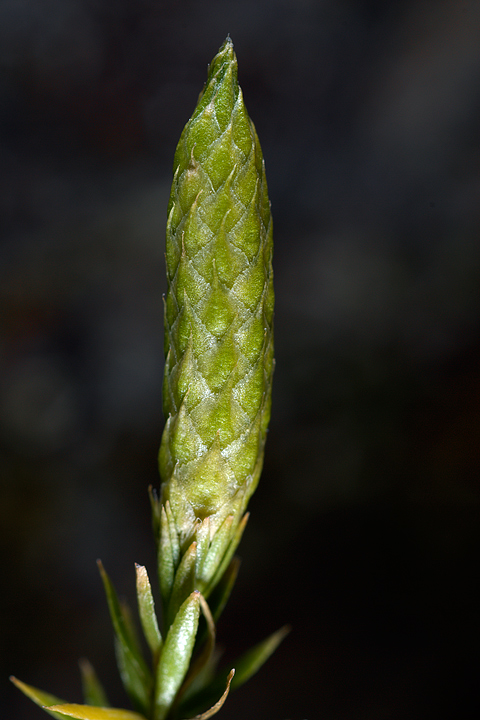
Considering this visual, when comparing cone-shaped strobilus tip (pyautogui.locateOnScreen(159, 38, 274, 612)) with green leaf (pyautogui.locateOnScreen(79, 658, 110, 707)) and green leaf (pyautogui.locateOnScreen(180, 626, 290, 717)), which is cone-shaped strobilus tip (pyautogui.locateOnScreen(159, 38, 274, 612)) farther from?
green leaf (pyautogui.locateOnScreen(79, 658, 110, 707))

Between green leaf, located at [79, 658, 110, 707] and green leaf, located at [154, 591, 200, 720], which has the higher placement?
green leaf, located at [154, 591, 200, 720]

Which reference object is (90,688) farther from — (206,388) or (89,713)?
(206,388)

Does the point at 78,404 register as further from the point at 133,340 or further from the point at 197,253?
the point at 197,253

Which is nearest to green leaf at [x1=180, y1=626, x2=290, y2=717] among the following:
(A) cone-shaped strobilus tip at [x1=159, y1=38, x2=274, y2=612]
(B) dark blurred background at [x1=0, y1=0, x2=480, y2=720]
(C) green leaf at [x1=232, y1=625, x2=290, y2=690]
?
(C) green leaf at [x1=232, y1=625, x2=290, y2=690]

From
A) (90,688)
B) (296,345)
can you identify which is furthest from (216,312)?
(296,345)

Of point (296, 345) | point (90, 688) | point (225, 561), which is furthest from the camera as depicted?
point (296, 345)

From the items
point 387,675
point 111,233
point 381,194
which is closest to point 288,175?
point 381,194
